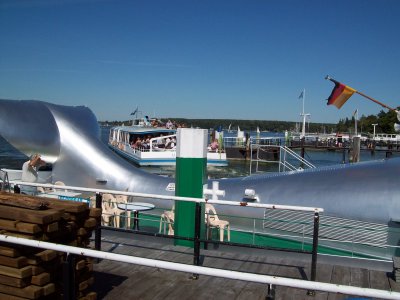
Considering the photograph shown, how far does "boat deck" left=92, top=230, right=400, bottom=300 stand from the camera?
17.7 feet

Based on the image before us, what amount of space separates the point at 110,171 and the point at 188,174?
16.3ft

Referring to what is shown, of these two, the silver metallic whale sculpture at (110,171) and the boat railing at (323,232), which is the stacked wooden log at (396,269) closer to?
the boat railing at (323,232)

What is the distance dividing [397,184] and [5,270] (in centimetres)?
773

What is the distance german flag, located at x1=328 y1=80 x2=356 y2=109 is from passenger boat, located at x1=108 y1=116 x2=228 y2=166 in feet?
81.4

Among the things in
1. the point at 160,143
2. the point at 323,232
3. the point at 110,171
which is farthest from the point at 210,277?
the point at 160,143

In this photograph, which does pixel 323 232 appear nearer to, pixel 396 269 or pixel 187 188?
pixel 396 269

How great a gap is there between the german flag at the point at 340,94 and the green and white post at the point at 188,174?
12.0 meters

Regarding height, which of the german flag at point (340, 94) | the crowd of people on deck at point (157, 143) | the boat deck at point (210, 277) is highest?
the german flag at point (340, 94)

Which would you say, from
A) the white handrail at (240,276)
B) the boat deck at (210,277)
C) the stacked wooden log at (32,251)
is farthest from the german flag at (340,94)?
the white handrail at (240,276)

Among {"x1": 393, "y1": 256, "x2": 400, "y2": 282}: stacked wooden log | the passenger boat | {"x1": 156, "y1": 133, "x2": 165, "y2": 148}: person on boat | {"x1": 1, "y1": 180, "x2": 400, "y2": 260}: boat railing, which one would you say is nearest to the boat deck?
{"x1": 393, "y1": 256, "x2": 400, "y2": 282}: stacked wooden log

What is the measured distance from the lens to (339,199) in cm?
923

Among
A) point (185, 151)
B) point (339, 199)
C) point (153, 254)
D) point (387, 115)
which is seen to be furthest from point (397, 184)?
point (387, 115)

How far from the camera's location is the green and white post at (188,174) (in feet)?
25.3

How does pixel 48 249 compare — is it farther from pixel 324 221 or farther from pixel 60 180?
pixel 60 180
